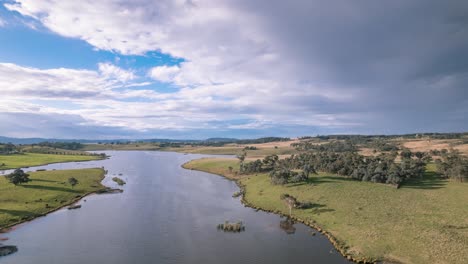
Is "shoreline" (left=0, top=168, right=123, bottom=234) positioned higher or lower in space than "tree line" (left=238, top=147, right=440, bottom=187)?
lower

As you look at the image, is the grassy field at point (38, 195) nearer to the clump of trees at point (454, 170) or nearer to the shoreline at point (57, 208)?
the shoreline at point (57, 208)

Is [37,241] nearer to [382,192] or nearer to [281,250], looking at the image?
[281,250]

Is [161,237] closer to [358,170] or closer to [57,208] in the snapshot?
[57,208]

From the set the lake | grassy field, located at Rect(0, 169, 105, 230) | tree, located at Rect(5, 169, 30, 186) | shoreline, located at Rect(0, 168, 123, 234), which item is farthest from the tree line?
tree, located at Rect(5, 169, 30, 186)

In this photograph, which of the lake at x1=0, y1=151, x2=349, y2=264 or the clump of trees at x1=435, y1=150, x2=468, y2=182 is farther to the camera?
the clump of trees at x1=435, y1=150, x2=468, y2=182

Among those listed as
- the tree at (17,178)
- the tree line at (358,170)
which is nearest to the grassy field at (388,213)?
the tree line at (358,170)

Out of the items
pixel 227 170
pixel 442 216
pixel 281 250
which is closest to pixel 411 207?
pixel 442 216

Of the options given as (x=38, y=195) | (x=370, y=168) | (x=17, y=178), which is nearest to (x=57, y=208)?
(x=38, y=195)

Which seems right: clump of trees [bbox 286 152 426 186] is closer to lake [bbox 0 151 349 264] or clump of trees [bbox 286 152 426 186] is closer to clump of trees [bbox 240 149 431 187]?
clump of trees [bbox 240 149 431 187]
